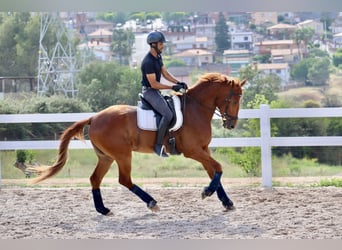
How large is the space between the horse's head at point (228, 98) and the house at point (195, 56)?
9338 mm

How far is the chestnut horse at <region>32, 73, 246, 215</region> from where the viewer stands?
21.0 feet

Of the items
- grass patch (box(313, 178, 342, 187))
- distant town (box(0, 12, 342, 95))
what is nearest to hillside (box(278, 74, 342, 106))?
distant town (box(0, 12, 342, 95))

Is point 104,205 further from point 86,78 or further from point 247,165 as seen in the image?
point 86,78

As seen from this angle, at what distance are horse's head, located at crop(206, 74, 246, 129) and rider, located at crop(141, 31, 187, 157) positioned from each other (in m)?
0.42

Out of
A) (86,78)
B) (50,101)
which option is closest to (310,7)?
(50,101)

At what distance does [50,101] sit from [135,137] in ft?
23.5

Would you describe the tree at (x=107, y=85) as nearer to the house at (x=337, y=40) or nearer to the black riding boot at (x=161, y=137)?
the house at (x=337, y=40)

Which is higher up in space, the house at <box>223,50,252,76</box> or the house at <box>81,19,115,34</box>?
the house at <box>81,19,115,34</box>

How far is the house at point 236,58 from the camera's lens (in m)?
16.2

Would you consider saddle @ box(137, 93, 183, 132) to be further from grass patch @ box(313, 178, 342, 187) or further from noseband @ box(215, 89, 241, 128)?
grass patch @ box(313, 178, 342, 187)

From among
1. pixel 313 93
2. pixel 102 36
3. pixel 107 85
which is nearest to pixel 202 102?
pixel 107 85

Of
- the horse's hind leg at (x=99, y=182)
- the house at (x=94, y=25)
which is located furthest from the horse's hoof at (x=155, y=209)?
the house at (x=94, y=25)

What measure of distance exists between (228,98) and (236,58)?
10.1 meters

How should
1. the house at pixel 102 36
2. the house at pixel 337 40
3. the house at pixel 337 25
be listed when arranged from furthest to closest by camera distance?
1. the house at pixel 102 36
2. the house at pixel 337 25
3. the house at pixel 337 40
